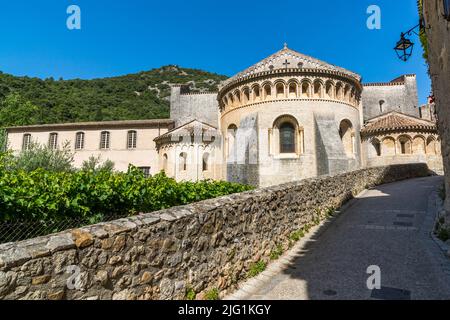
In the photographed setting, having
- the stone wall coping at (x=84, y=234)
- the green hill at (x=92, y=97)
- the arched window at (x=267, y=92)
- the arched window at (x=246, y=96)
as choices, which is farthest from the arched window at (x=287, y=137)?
the green hill at (x=92, y=97)

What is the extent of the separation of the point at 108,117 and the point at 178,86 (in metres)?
21.9

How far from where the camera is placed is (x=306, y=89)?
63.4 ft

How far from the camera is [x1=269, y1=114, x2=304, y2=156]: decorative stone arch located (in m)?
19.3

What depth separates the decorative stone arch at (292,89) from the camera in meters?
19.1

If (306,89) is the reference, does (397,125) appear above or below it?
below

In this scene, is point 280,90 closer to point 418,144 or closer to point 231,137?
point 231,137

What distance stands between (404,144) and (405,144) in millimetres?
67

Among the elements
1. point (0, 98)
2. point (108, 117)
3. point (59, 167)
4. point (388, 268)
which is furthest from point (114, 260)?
point (0, 98)

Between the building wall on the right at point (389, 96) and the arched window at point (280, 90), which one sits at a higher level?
the building wall on the right at point (389, 96)

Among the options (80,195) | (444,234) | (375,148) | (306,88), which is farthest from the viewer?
(375,148)

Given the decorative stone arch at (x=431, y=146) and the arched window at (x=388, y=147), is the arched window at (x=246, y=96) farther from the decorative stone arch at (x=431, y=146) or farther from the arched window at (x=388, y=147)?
the decorative stone arch at (x=431, y=146)

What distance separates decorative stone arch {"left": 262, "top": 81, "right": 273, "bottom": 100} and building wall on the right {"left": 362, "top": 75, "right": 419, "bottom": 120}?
19.6 metres

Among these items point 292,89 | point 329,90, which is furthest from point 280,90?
point 329,90

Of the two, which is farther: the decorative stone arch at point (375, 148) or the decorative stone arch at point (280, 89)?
the decorative stone arch at point (375, 148)
